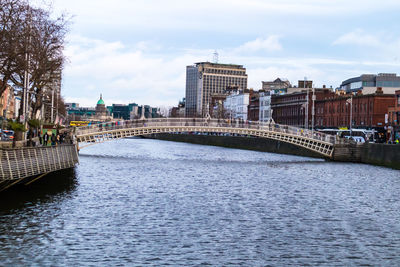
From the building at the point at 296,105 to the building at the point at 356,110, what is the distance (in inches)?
229

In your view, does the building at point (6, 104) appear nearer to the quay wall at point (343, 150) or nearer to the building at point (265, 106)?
the quay wall at point (343, 150)

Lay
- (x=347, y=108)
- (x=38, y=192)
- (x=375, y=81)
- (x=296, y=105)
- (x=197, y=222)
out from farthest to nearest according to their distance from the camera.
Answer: (x=296, y=105) < (x=375, y=81) < (x=347, y=108) < (x=38, y=192) < (x=197, y=222)

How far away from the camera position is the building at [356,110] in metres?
107

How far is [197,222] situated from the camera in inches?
1076

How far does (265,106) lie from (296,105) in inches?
1039

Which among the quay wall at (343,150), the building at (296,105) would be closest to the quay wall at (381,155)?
the quay wall at (343,150)

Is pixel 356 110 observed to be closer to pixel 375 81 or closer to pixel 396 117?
pixel 396 117

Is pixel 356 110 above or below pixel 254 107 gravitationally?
below

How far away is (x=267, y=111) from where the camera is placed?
175125 mm

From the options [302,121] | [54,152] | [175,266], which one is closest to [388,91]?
[302,121]

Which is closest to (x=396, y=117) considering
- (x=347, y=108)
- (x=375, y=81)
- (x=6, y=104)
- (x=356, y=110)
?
(x=356, y=110)

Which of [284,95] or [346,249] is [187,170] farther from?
[284,95]

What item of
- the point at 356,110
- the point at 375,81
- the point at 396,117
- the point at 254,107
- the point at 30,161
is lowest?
the point at 30,161

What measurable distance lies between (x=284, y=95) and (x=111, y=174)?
115323 millimetres
